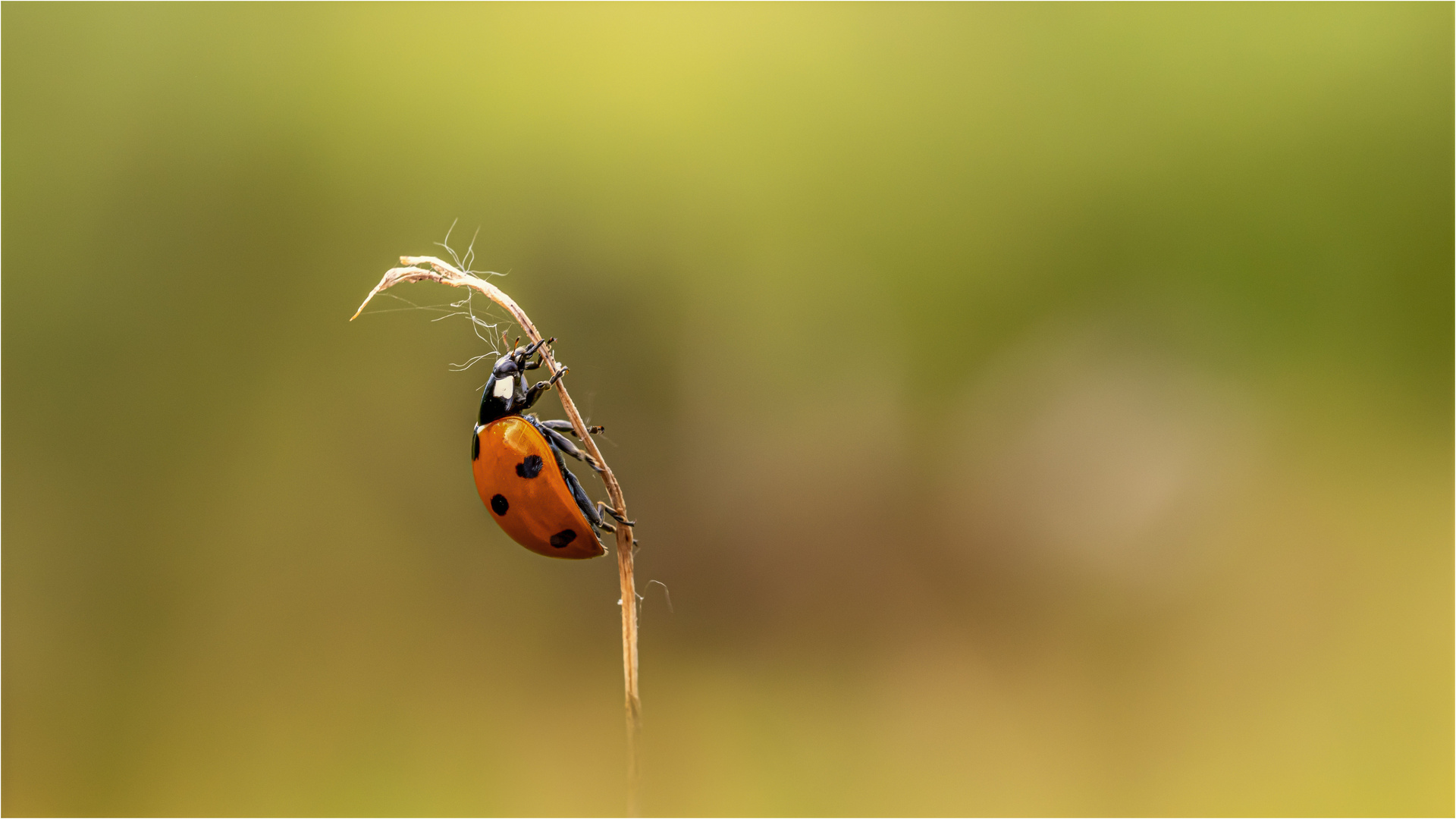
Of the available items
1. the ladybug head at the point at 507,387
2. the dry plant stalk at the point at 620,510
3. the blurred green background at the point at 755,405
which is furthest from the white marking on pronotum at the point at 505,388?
the blurred green background at the point at 755,405

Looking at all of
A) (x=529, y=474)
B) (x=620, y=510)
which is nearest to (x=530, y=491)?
(x=529, y=474)

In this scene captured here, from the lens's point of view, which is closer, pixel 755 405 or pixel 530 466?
pixel 530 466

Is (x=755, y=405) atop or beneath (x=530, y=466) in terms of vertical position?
atop

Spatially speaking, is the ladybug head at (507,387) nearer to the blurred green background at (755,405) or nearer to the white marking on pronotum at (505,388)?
the white marking on pronotum at (505,388)

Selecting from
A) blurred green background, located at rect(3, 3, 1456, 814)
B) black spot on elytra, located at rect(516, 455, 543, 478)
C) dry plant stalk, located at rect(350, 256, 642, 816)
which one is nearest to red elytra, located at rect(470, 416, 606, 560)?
black spot on elytra, located at rect(516, 455, 543, 478)

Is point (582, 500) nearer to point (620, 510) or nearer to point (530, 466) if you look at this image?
point (530, 466)

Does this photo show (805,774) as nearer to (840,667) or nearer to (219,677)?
(840,667)

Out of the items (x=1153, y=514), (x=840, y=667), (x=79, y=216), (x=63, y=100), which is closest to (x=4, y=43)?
(x=63, y=100)
